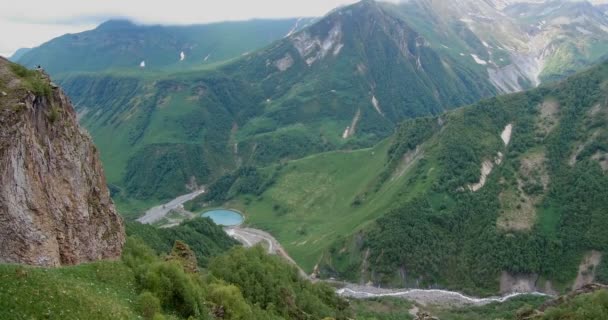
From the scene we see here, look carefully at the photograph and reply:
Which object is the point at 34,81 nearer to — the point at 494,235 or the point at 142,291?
the point at 142,291

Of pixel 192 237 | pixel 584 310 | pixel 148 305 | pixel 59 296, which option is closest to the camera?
pixel 59 296

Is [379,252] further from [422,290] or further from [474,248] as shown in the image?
[474,248]

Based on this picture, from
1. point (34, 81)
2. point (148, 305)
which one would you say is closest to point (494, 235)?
point (148, 305)

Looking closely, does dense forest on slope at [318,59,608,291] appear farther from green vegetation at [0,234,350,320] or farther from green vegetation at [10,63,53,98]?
green vegetation at [10,63,53,98]

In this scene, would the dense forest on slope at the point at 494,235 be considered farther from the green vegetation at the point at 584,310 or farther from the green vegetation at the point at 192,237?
the green vegetation at the point at 584,310

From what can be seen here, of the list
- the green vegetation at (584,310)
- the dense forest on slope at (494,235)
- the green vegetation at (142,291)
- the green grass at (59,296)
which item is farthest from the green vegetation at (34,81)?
the dense forest on slope at (494,235)

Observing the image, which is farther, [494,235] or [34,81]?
[494,235]

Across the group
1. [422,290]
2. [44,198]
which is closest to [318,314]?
[44,198]

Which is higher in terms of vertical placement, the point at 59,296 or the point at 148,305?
the point at 59,296
